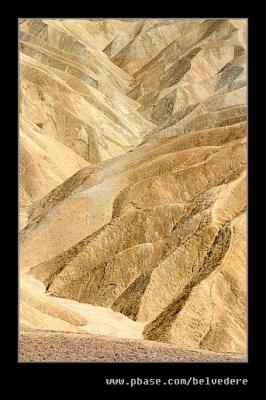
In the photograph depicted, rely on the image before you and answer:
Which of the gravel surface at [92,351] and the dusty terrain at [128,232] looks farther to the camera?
the dusty terrain at [128,232]

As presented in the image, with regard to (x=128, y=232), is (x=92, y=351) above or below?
below

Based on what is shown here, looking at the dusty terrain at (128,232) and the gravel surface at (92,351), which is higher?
the dusty terrain at (128,232)

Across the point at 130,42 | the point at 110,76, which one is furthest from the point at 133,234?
the point at 130,42

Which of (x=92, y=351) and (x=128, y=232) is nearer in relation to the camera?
(x=92, y=351)

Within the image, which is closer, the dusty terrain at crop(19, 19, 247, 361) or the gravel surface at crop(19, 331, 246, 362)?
the gravel surface at crop(19, 331, 246, 362)

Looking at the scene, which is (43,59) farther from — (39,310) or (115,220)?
(39,310)
